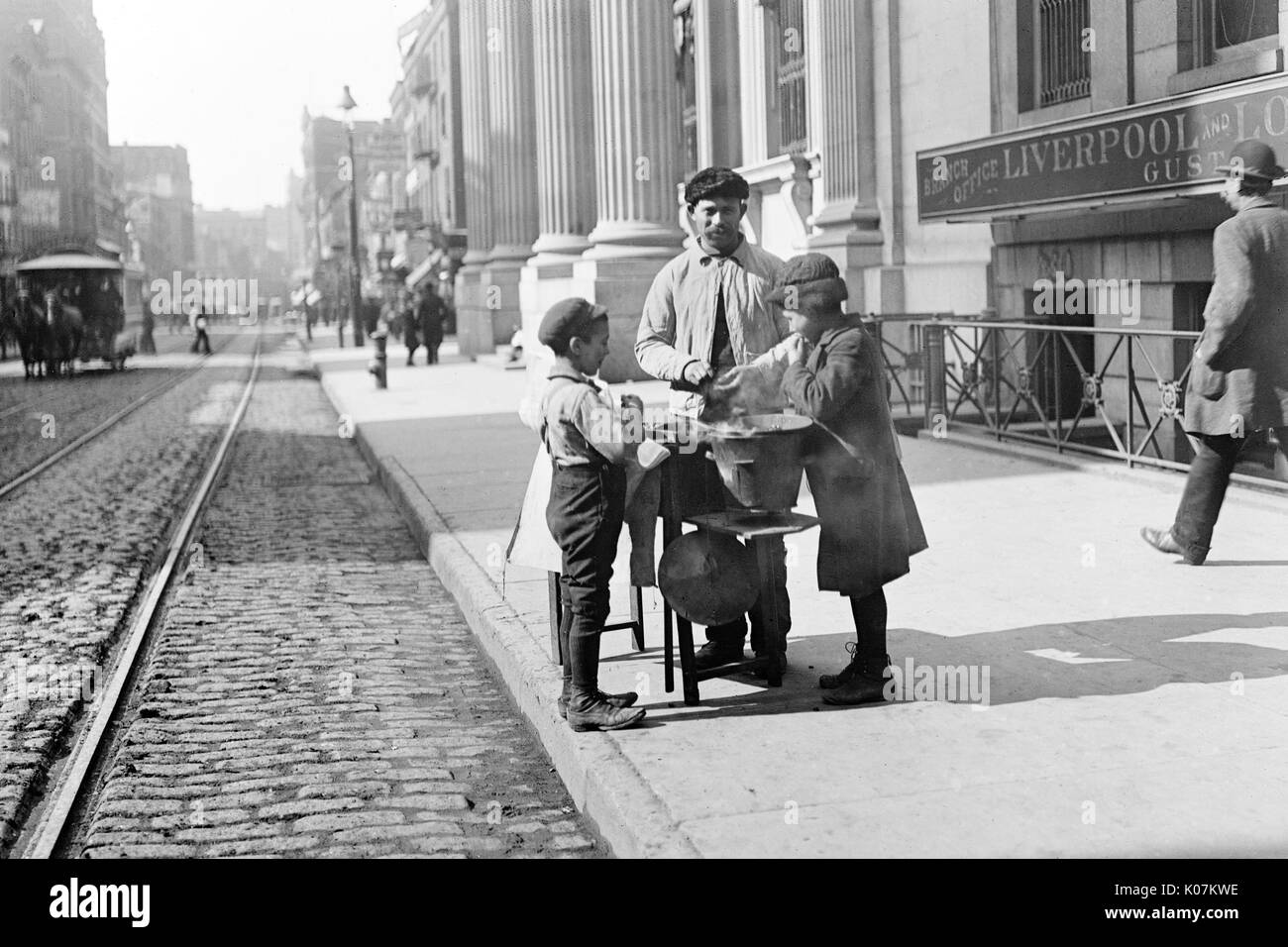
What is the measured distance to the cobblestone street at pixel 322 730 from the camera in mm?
5008

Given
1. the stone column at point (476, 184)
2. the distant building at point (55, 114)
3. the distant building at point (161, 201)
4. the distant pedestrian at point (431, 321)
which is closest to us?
the stone column at point (476, 184)

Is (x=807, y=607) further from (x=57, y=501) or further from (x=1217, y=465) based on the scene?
(x=57, y=501)

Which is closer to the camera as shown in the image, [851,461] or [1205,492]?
[851,461]

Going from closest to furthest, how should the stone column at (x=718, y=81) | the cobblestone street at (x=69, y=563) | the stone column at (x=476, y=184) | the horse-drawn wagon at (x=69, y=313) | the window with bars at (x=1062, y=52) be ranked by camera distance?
the cobblestone street at (x=69, y=563)
the window with bars at (x=1062, y=52)
the stone column at (x=718, y=81)
the stone column at (x=476, y=184)
the horse-drawn wagon at (x=69, y=313)

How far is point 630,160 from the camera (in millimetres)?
22219

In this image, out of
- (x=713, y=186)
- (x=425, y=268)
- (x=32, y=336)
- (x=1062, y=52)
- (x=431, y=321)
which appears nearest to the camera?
(x=713, y=186)

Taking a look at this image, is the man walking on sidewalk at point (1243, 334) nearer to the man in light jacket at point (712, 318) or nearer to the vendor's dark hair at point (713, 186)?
the man in light jacket at point (712, 318)

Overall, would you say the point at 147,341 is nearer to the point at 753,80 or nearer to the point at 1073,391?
the point at 753,80

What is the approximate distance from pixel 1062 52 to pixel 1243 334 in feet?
27.5

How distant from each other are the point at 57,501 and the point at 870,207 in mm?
10002

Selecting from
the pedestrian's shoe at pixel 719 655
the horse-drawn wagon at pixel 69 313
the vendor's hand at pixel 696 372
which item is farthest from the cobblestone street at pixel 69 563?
the horse-drawn wagon at pixel 69 313

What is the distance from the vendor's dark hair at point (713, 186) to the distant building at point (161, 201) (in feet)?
518

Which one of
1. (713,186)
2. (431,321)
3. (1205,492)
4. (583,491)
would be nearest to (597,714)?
(583,491)

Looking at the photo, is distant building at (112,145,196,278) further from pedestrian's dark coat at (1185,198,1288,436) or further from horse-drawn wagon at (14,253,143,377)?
pedestrian's dark coat at (1185,198,1288,436)
